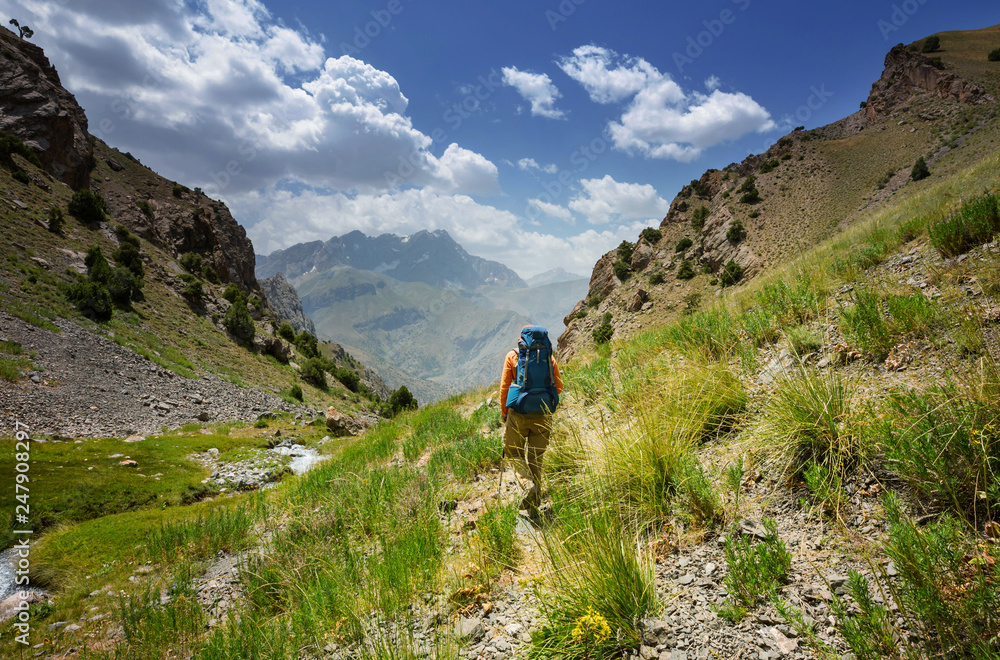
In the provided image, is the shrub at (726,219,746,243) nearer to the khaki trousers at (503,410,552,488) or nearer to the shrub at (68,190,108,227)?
the khaki trousers at (503,410,552,488)

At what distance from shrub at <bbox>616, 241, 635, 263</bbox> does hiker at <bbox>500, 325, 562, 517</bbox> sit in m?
45.5

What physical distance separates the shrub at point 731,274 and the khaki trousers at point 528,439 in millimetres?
33482

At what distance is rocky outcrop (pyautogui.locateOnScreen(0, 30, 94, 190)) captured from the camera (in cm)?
3738

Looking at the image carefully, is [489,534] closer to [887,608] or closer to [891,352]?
[887,608]

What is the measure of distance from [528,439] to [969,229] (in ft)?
21.0

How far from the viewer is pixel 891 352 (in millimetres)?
3564

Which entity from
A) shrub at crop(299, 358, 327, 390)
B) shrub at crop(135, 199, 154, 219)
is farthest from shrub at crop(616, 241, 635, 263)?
shrub at crop(135, 199, 154, 219)

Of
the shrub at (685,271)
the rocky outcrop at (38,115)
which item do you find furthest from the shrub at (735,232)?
the rocky outcrop at (38,115)

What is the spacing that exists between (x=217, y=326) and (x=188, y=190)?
39.8 metres

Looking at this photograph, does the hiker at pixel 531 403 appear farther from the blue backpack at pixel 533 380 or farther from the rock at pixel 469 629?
the rock at pixel 469 629

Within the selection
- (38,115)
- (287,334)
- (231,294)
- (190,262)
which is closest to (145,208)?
(190,262)

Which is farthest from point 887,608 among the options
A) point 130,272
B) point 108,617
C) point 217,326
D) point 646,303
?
point 217,326

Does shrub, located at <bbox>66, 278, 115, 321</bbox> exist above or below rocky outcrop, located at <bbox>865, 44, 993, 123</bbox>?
below

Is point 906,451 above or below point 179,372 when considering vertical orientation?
below
